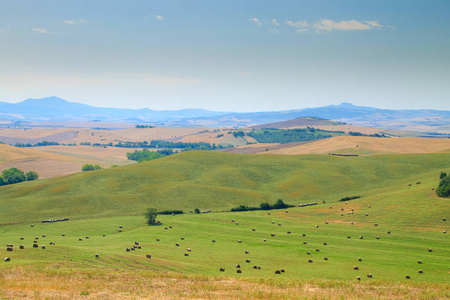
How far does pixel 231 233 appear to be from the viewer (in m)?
68.3

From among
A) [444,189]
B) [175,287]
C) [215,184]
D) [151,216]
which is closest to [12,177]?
[215,184]

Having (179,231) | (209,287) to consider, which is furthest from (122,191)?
(209,287)

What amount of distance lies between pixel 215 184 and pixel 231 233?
55.4m

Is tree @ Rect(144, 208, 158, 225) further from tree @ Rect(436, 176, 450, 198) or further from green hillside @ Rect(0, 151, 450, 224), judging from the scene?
tree @ Rect(436, 176, 450, 198)

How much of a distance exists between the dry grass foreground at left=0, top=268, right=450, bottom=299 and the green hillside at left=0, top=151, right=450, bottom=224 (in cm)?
4252

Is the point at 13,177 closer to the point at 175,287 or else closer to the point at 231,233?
the point at 231,233

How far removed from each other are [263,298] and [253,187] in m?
91.8

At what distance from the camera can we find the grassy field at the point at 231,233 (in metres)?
36.3

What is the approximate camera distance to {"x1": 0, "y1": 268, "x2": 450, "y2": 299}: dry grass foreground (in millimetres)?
32438

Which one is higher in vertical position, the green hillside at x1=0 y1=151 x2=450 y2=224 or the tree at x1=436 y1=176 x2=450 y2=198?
the tree at x1=436 y1=176 x2=450 y2=198

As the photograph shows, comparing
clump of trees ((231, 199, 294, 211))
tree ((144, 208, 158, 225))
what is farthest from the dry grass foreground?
clump of trees ((231, 199, 294, 211))

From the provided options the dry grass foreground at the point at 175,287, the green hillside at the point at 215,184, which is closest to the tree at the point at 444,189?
the green hillside at the point at 215,184

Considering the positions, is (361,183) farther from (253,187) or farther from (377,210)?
(377,210)

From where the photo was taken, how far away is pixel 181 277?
38.7 meters
